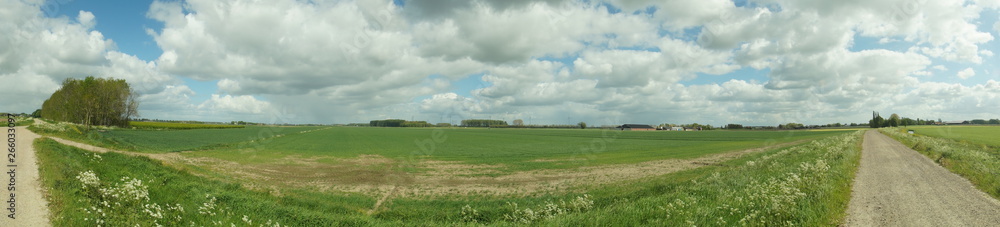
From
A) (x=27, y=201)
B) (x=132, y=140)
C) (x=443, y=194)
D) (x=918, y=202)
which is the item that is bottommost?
(x=443, y=194)

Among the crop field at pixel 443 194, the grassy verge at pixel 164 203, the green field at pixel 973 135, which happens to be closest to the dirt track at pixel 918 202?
the crop field at pixel 443 194

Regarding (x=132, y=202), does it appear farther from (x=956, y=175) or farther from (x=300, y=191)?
(x=956, y=175)

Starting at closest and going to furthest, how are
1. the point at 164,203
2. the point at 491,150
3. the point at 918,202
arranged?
the point at 164,203 < the point at 918,202 < the point at 491,150

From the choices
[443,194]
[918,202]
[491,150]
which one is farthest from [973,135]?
[443,194]

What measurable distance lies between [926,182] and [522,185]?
19200 millimetres

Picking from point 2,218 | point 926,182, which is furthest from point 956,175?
point 2,218

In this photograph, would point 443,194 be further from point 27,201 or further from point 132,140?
point 132,140

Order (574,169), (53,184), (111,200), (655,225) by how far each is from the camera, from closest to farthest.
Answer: (655,225) → (111,200) → (53,184) → (574,169)

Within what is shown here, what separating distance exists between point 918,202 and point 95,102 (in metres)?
133

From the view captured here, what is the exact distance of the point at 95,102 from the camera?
299 ft

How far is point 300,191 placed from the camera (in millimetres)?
21188

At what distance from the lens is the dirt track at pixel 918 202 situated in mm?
11188

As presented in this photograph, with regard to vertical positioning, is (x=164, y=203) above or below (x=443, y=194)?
above

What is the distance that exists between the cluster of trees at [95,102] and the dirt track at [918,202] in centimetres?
12314
